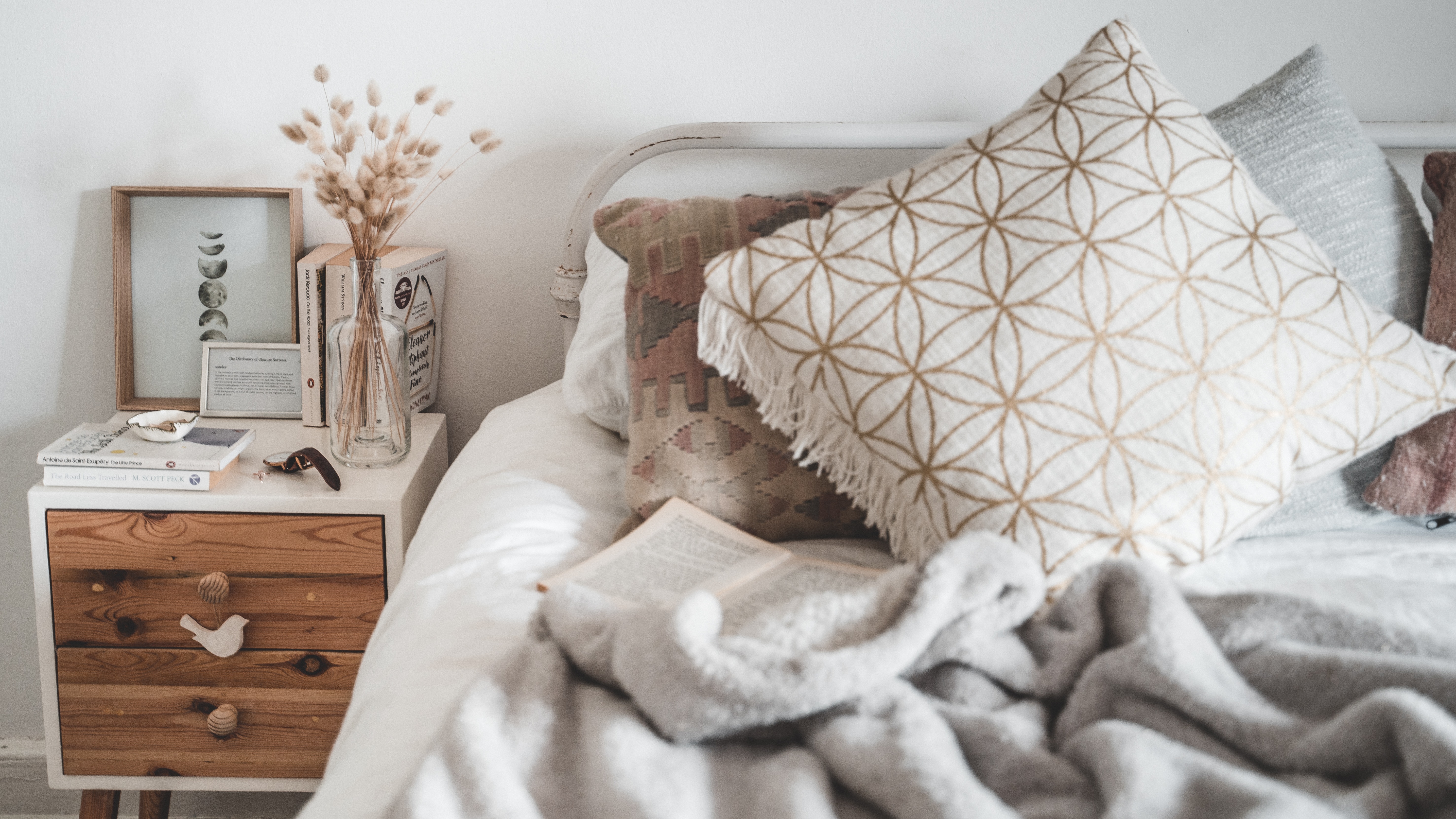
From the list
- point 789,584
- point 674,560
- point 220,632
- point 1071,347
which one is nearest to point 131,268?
point 220,632

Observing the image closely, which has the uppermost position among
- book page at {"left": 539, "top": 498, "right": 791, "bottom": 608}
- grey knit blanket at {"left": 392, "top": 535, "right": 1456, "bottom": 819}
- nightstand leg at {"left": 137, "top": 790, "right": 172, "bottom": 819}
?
grey knit blanket at {"left": 392, "top": 535, "right": 1456, "bottom": 819}

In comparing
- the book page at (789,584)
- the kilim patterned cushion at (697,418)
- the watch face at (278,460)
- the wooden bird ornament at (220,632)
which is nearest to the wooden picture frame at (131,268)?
the watch face at (278,460)

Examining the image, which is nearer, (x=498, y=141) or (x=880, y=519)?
(x=880, y=519)

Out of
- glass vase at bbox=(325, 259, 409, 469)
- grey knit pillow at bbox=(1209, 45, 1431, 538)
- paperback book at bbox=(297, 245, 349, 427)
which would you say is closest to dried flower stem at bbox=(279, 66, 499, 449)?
glass vase at bbox=(325, 259, 409, 469)

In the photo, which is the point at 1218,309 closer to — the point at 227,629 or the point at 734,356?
the point at 734,356

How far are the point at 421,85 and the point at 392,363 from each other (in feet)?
1.44

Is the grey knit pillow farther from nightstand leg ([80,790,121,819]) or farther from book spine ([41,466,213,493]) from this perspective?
nightstand leg ([80,790,121,819])

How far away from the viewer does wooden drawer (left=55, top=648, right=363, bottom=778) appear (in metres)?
1.21

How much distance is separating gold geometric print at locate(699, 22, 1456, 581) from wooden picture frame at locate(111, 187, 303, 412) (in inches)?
32.3

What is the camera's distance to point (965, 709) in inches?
24.1

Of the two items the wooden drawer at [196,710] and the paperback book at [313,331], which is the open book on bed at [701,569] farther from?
the paperback book at [313,331]

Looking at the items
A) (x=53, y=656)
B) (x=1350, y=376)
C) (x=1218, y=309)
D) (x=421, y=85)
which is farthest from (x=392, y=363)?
(x=1350, y=376)

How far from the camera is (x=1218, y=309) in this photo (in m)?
0.87

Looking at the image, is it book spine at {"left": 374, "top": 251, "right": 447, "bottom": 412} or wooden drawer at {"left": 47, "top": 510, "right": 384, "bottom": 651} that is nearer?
wooden drawer at {"left": 47, "top": 510, "right": 384, "bottom": 651}
